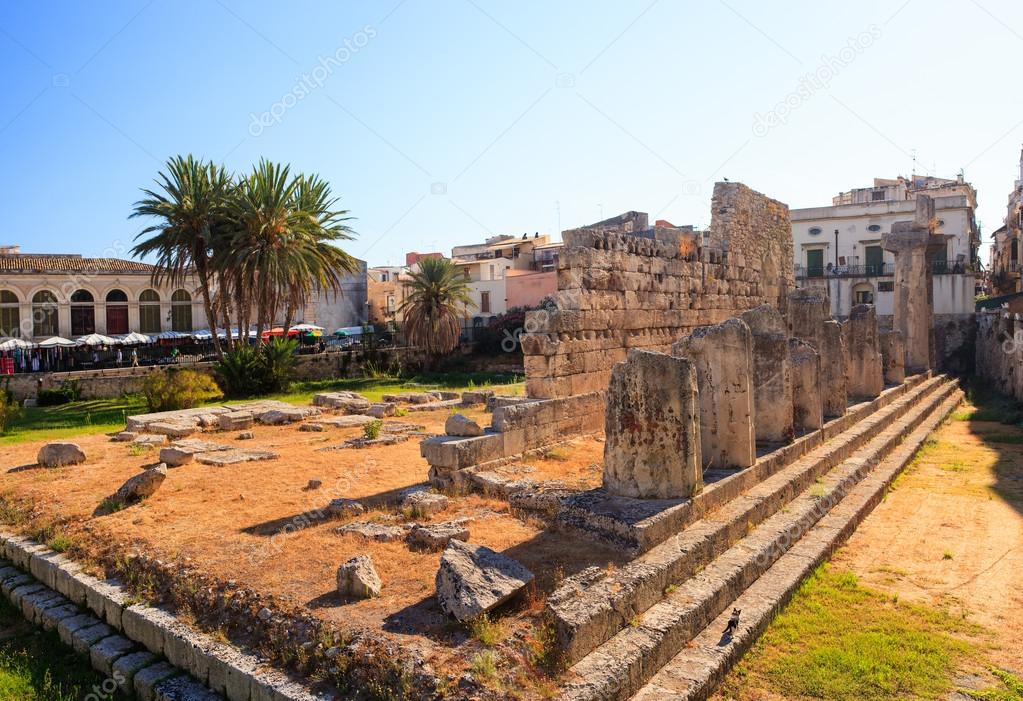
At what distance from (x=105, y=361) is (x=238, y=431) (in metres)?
19.7

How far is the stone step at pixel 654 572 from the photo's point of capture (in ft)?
14.9

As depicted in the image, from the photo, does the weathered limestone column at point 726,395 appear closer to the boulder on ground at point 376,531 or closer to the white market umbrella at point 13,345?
the boulder on ground at point 376,531

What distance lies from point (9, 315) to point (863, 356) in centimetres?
3939

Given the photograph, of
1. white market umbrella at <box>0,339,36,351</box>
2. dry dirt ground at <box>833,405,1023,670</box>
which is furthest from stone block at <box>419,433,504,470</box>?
white market umbrella at <box>0,339,36,351</box>

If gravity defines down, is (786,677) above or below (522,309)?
below

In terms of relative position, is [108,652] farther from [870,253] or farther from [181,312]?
[870,253]

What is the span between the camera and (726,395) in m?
7.94

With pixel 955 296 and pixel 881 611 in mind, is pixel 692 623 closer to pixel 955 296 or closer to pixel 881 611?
pixel 881 611

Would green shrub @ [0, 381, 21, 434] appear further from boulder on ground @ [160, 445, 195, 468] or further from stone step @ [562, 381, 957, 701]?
stone step @ [562, 381, 957, 701]

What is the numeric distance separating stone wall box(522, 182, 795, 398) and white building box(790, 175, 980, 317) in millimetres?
25931

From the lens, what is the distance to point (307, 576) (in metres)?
5.80

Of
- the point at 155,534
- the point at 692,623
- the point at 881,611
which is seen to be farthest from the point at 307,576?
the point at 881,611

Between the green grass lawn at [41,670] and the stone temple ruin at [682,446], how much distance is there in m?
3.74

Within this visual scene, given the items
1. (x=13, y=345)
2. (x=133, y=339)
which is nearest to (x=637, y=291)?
(x=13, y=345)
